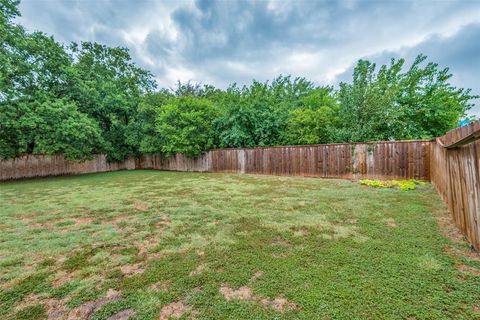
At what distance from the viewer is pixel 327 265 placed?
76.6 inches

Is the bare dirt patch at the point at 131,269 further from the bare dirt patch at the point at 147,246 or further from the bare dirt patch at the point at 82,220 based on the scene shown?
the bare dirt patch at the point at 82,220

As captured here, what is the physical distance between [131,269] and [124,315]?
636 millimetres

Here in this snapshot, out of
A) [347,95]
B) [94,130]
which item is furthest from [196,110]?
[347,95]

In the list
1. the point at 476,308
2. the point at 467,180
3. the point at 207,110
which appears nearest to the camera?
the point at 476,308

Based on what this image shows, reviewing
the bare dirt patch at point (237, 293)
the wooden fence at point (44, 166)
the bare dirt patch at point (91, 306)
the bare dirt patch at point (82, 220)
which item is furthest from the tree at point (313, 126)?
the wooden fence at point (44, 166)

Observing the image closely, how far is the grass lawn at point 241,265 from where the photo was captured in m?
1.46

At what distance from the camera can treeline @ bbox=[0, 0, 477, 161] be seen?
28.4ft

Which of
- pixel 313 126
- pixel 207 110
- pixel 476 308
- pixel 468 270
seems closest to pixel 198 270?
pixel 476 308

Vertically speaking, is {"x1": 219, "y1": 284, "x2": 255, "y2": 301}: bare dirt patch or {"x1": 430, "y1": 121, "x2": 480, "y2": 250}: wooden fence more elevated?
{"x1": 430, "y1": 121, "x2": 480, "y2": 250}: wooden fence

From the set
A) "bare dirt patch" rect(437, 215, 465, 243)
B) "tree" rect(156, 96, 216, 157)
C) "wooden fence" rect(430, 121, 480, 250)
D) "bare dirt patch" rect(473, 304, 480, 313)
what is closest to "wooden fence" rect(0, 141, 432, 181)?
"tree" rect(156, 96, 216, 157)

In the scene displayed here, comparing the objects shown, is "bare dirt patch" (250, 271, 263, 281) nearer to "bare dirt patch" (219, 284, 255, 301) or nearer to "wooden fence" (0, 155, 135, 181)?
"bare dirt patch" (219, 284, 255, 301)

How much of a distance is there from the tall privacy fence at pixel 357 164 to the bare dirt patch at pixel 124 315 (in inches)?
114

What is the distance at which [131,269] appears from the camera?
6.55 ft

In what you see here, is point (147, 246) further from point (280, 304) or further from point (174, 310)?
point (280, 304)
